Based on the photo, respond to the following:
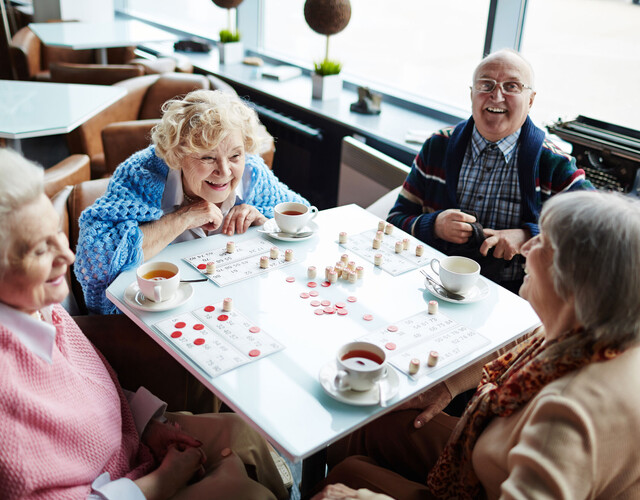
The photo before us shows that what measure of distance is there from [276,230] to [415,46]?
89.2 inches

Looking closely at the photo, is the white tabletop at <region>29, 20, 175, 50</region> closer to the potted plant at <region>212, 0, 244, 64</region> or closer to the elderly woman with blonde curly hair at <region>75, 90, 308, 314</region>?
the potted plant at <region>212, 0, 244, 64</region>

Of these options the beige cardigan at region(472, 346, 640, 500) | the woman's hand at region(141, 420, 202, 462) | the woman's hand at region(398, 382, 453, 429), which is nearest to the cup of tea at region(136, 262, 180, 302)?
the woman's hand at region(141, 420, 202, 462)

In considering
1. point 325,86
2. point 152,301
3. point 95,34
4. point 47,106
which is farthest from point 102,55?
point 152,301

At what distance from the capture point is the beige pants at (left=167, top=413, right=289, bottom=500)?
1449 millimetres

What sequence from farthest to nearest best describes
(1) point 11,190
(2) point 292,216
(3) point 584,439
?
(2) point 292,216 < (1) point 11,190 < (3) point 584,439

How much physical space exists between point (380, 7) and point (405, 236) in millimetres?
2441

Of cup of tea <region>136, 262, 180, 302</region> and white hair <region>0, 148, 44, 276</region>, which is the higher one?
white hair <region>0, 148, 44, 276</region>

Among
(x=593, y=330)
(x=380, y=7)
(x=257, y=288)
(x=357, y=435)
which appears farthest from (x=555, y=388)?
(x=380, y=7)

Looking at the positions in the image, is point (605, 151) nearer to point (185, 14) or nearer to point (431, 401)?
point (431, 401)

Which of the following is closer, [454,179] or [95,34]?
[454,179]

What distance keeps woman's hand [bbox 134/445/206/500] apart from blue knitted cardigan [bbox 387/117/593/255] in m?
1.12

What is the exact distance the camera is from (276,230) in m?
2.03

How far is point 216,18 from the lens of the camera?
591 centimetres

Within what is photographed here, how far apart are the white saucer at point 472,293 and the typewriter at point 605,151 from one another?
32.6 inches
